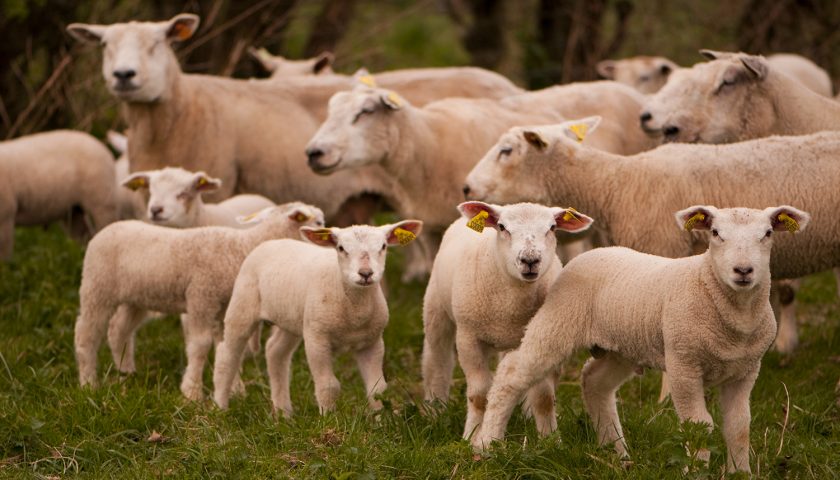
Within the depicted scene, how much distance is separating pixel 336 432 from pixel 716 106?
3.27 meters

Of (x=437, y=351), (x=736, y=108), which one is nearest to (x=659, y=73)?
(x=736, y=108)

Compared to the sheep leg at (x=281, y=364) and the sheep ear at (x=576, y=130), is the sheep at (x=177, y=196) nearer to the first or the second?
the sheep leg at (x=281, y=364)

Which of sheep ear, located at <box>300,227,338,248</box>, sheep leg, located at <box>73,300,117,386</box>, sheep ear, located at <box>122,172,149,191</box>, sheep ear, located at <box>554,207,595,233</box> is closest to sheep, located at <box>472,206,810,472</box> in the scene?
sheep ear, located at <box>554,207,595,233</box>

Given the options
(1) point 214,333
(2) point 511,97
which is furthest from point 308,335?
(2) point 511,97

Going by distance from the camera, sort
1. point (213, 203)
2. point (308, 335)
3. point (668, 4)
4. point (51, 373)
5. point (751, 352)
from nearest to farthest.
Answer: point (751, 352) < point (308, 335) < point (51, 373) < point (213, 203) < point (668, 4)

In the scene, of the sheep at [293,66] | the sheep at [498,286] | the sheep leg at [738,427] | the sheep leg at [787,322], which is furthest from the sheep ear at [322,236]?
the sheep at [293,66]

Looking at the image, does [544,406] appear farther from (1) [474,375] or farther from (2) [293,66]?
(2) [293,66]

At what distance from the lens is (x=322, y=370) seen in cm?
577

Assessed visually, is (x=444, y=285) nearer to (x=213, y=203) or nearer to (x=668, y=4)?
(x=213, y=203)

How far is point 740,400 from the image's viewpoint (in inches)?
193

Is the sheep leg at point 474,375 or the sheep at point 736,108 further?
the sheep at point 736,108

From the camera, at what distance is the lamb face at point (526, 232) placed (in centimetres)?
506

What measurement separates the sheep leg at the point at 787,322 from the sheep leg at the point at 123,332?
3.77 metres

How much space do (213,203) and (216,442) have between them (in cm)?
357
